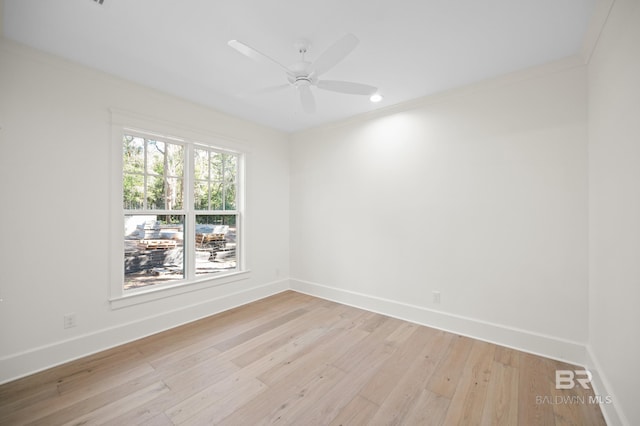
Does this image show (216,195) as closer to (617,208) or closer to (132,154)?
(132,154)

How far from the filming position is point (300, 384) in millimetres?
2111

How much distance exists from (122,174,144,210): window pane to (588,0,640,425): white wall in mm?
4012

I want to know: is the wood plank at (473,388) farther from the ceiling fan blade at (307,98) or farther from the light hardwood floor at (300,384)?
the ceiling fan blade at (307,98)

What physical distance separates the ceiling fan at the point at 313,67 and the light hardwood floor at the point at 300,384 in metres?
2.38

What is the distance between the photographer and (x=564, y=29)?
200cm

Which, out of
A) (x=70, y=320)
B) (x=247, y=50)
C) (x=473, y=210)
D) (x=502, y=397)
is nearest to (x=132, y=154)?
(x=70, y=320)

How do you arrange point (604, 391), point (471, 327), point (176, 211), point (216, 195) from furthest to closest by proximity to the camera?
point (216, 195), point (176, 211), point (471, 327), point (604, 391)

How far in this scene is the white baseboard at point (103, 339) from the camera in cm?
217

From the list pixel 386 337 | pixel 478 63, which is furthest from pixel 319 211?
pixel 478 63

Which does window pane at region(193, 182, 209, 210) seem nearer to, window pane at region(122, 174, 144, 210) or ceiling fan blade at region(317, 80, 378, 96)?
window pane at region(122, 174, 144, 210)

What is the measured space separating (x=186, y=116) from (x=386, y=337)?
3498 mm

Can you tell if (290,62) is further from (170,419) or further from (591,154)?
(170,419)

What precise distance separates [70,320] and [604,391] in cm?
428

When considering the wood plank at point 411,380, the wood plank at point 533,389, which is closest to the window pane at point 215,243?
the wood plank at point 411,380
